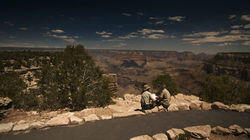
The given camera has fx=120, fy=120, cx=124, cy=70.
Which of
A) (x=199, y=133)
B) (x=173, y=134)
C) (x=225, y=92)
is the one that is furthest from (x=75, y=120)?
(x=225, y=92)

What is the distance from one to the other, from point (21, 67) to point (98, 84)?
21.2m

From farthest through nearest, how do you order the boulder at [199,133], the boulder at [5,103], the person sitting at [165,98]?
1. the boulder at [5,103]
2. the person sitting at [165,98]
3. the boulder at [199,133]

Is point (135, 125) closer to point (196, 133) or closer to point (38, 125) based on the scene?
point (196, 133)

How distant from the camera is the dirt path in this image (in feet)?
16.6

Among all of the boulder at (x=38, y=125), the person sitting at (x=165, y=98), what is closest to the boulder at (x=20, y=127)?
the boulder at (x=38, y=125)

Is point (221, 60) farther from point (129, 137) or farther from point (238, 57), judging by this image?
point (129, 137)

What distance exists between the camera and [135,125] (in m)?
6.09

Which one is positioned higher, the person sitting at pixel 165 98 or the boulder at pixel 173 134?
the person sitting at pixel 165 98

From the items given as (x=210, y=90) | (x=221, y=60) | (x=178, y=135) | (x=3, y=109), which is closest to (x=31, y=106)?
(x=3, y=109)

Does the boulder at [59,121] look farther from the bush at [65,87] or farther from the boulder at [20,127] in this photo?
the bush at [65,87]

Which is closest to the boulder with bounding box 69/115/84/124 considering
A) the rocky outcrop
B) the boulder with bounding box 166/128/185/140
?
the rocky outcrop

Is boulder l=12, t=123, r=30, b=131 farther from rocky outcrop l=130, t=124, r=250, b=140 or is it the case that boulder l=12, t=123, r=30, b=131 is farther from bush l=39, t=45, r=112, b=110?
rocky outcrop l=130, t=124, r=250, b=140

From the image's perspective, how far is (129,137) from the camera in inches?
202

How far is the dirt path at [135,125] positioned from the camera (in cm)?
506
